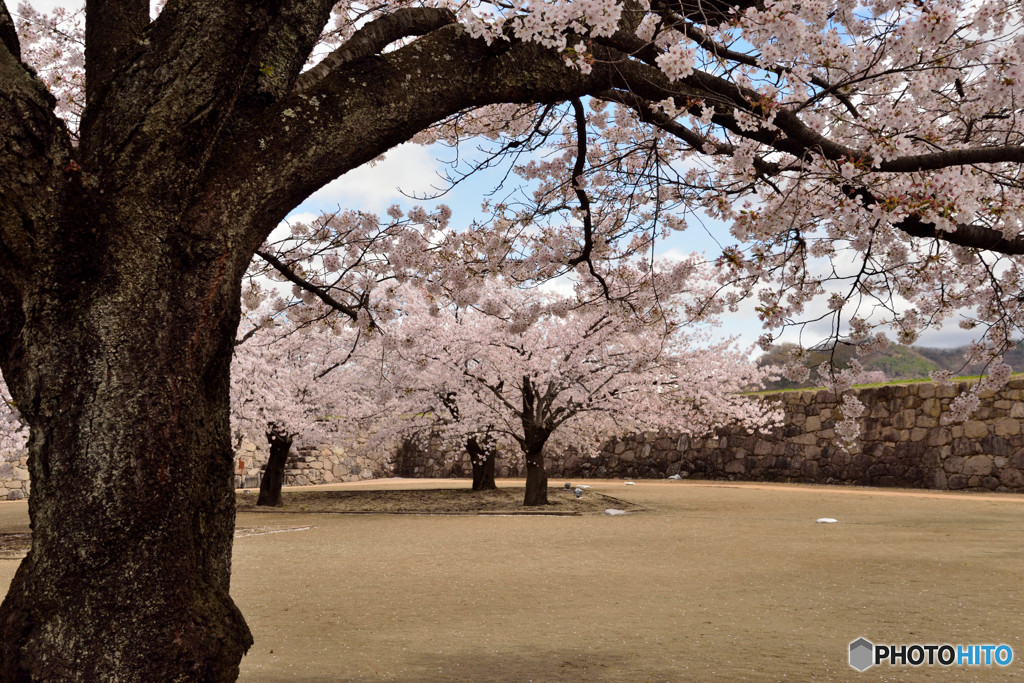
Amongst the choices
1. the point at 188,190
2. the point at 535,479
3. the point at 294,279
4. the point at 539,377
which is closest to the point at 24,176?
the point at 188,190

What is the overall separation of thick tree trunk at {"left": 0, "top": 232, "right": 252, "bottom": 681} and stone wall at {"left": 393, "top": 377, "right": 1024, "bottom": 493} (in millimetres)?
11137

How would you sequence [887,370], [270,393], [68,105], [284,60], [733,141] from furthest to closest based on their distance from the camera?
[887,370], [270,393], [68,105], [733,141], [284,60]

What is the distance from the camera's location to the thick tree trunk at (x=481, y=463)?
Answer: 15016mm

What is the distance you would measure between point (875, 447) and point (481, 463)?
819 centimetres

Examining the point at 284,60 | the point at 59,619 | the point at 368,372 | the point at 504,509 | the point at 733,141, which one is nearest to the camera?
the point at 59,619

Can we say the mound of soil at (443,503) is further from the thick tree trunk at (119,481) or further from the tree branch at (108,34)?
the tree branch at (108,34)

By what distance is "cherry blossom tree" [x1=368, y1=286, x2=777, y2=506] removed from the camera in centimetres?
1216

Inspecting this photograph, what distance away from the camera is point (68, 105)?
6844mm

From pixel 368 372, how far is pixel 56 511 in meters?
14.4

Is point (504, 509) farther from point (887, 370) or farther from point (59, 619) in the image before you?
point (887, 370)

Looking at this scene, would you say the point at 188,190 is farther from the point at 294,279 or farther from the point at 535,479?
the point at 535,479

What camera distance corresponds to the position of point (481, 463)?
595 inches

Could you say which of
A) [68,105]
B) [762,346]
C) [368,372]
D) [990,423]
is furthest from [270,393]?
[990,423]

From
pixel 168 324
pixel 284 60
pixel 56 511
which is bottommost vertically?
pixel 56 511
